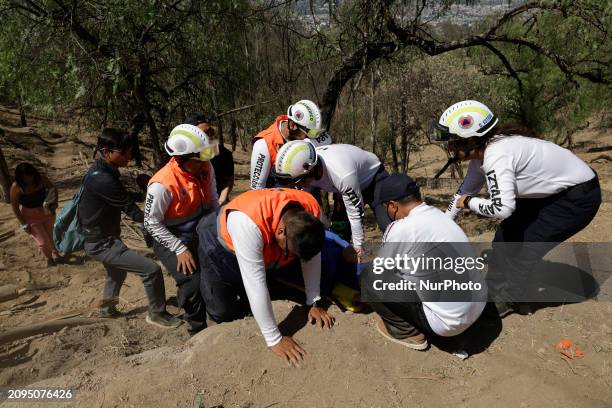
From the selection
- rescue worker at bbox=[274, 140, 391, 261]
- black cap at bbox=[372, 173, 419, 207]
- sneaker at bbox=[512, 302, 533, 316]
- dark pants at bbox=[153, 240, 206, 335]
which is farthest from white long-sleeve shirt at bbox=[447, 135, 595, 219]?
dark pants at bbox=[153, 240, 206, 335]

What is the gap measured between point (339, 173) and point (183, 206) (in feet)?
4.40

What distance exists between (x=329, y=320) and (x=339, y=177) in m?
1.24

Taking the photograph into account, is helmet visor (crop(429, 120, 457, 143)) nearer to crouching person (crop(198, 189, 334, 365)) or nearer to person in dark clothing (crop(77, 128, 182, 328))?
crouching person (crop(198, 189, 334, 365))

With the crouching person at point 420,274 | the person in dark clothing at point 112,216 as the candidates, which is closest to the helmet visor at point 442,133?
the crouching person at point 420,274

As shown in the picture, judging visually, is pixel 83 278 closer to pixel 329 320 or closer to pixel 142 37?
pixel 142 37

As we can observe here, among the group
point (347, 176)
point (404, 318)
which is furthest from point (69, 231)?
point (404, 318)

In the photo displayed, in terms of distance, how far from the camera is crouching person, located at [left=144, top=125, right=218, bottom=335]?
355 centimetres

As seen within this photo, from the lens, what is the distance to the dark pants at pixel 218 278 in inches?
124

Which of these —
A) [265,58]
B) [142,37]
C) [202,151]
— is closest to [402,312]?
[202,151]

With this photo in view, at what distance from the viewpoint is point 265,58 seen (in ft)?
30.1

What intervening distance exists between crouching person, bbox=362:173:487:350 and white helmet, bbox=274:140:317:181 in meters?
0.89

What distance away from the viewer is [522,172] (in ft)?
10.2

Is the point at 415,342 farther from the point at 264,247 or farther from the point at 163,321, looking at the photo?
the point at 163,321

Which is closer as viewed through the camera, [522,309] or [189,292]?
[522,309]
